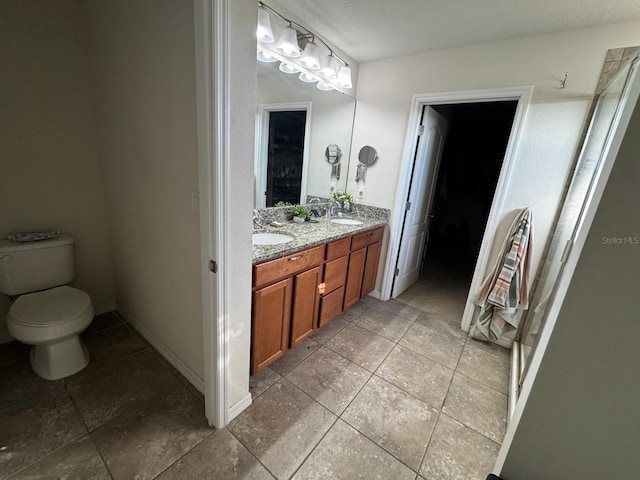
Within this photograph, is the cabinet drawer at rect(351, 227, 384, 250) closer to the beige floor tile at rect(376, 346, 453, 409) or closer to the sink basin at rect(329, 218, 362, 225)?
the sink basin at rect(329, 218, 362, 225)

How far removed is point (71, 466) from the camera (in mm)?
1107

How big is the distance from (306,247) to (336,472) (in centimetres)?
113

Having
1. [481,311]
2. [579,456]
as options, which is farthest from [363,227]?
[579,456]

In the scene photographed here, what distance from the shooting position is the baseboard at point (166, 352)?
5.04 ft

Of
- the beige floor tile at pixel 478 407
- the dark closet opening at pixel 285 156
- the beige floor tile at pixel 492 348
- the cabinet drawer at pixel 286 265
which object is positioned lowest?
the beige floor tile at pixel 478 407

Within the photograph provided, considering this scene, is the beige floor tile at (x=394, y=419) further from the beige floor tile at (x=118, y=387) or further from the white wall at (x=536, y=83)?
the white wall at (x=536, y=83)

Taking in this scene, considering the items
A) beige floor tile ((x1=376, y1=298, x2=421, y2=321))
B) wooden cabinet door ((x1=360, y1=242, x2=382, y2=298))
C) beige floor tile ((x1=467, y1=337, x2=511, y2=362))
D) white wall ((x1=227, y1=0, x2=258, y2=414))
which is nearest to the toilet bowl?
white wall ((x1=227, y1=0, x2=258, y2=414))

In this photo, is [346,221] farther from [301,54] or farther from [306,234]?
[301,54]

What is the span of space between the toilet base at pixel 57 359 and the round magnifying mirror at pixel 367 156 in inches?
103

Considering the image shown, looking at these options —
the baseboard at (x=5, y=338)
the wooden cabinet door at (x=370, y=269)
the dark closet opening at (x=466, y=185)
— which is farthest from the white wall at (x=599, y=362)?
the dark closet opening at (x=466, y=185)

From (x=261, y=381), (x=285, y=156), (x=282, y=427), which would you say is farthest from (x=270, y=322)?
(x=285, y=156)

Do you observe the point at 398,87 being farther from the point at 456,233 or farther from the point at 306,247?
the point at 456,233

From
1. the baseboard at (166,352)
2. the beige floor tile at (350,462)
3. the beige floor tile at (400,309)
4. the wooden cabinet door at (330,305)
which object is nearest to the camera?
the beige floor tile at (350,462)

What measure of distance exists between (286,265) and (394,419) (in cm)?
106
